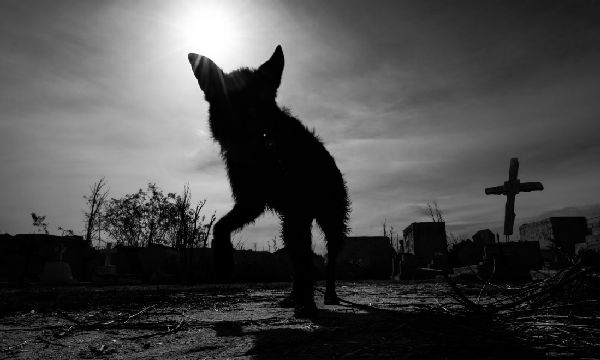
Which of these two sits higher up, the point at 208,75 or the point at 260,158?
the point at 208,75

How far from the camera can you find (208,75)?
3500 mm

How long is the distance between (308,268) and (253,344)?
4.56 ft

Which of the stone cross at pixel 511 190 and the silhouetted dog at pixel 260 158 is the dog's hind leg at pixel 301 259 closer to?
the silhouetted dog at pixel 260 158

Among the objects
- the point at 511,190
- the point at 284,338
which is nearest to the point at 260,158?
the point at 284,338

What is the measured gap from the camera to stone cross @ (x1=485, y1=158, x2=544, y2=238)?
14009 millimetres

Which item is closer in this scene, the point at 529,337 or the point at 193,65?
the point at 529,337

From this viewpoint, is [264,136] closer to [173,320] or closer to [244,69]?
[244,69]

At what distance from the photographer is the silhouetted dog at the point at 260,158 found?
3432 millimetres

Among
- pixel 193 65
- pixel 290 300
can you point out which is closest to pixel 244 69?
pixel 193 65

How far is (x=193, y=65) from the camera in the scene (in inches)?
145

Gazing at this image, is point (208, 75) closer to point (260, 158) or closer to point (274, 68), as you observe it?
point (274, 68)

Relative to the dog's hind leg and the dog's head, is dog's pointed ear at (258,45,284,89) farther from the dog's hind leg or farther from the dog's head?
the dog's hind leg

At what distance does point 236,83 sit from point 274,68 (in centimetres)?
49

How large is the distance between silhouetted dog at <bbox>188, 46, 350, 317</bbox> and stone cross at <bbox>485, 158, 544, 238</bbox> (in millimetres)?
12787
